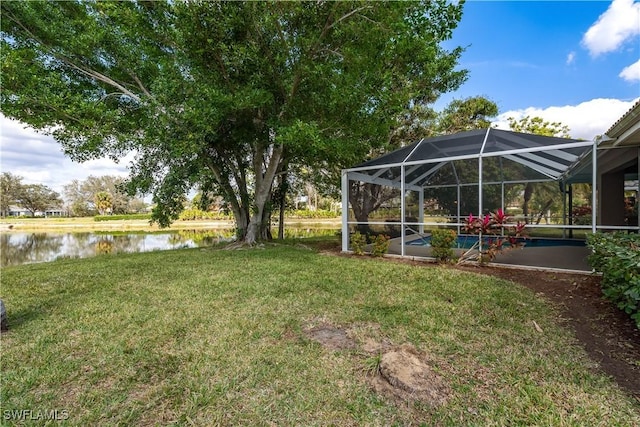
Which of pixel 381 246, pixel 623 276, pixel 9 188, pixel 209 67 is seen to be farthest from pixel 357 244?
pixel 9 188

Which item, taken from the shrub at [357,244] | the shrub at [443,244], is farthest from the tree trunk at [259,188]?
the shrub at [443,244]

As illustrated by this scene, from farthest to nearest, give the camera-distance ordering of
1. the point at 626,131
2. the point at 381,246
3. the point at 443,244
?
the point at 381,246, the point at 443,244, the point at 626,131

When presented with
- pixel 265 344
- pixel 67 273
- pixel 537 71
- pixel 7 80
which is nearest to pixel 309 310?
pixel 265 344

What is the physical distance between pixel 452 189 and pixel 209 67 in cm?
924

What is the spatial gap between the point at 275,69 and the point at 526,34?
7.63m

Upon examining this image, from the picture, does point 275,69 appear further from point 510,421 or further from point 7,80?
point 510,421

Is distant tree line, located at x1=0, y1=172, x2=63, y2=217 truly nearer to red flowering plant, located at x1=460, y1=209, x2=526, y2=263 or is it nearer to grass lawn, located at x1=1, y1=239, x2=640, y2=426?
grass lawn, located at x1=1, y1=239, x2=640, y2=426

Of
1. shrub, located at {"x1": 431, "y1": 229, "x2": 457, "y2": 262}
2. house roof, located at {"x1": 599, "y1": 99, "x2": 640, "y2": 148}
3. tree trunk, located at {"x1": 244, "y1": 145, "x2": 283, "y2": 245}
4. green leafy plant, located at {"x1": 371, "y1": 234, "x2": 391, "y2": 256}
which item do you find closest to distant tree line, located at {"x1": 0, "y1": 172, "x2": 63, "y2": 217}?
tree trunk, located at {"x1": 244, "y1": 145, "x2": 283, "y2": 245}

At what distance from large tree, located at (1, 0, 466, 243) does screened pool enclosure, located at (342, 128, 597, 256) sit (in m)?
1.43

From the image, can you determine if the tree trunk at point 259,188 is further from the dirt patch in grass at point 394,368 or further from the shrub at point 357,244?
the dirt patch in grass at point 394,368

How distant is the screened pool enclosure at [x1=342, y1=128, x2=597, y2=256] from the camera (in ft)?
25.8

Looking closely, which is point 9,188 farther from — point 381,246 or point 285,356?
point 285,356

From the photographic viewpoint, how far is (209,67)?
24.8ft

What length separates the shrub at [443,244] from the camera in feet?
21.2
